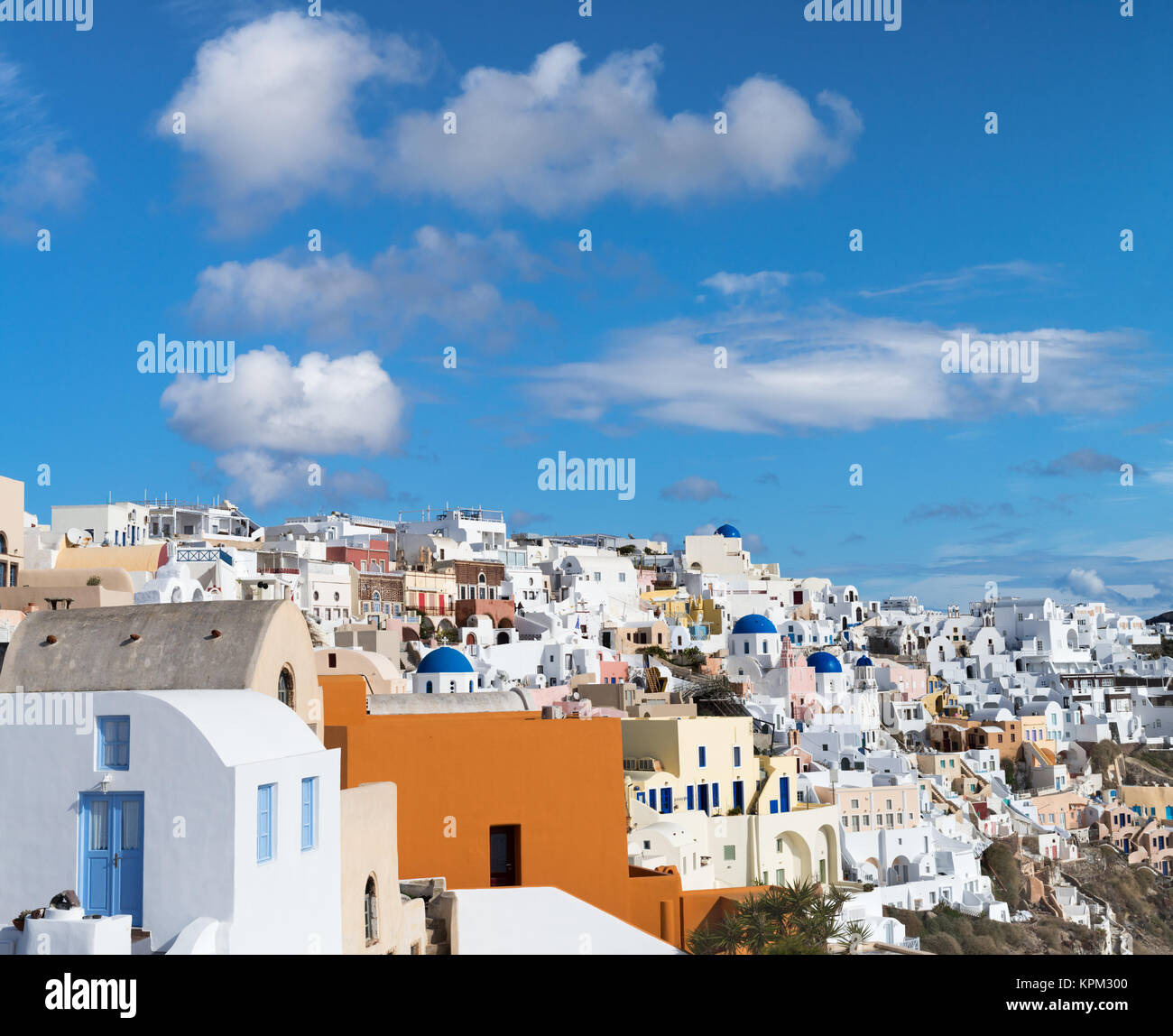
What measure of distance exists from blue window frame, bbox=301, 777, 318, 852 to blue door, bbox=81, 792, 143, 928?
1234 millimetres

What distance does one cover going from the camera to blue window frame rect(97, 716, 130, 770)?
7.81 metres

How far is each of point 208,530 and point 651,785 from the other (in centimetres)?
3804

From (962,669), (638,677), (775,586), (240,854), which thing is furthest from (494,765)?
(775,586)

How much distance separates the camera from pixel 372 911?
33.8ft

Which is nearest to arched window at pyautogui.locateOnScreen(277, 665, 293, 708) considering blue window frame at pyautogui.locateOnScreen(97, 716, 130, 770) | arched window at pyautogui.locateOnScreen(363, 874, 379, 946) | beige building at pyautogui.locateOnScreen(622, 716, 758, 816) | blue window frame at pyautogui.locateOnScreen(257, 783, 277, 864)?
arched window at pyautogui.locateOnScreen(363, 874, 379, 946)

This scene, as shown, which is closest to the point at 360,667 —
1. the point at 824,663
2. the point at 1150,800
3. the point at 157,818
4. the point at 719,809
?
the point at 719,809

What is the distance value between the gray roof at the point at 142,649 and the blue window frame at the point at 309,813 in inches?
38.4

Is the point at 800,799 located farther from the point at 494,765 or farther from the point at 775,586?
the point at 775,586

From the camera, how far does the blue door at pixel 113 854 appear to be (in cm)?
768

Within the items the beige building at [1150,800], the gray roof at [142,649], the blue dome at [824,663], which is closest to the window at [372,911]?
the gray roof at [142,649]

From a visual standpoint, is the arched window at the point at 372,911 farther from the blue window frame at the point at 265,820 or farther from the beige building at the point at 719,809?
the beige building at the point at 719,809

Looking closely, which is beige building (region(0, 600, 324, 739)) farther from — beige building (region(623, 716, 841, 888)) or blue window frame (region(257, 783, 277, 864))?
beige building (region(623, 716, 841, 888))

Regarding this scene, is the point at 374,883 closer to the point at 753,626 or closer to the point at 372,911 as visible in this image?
the point at 372,911
